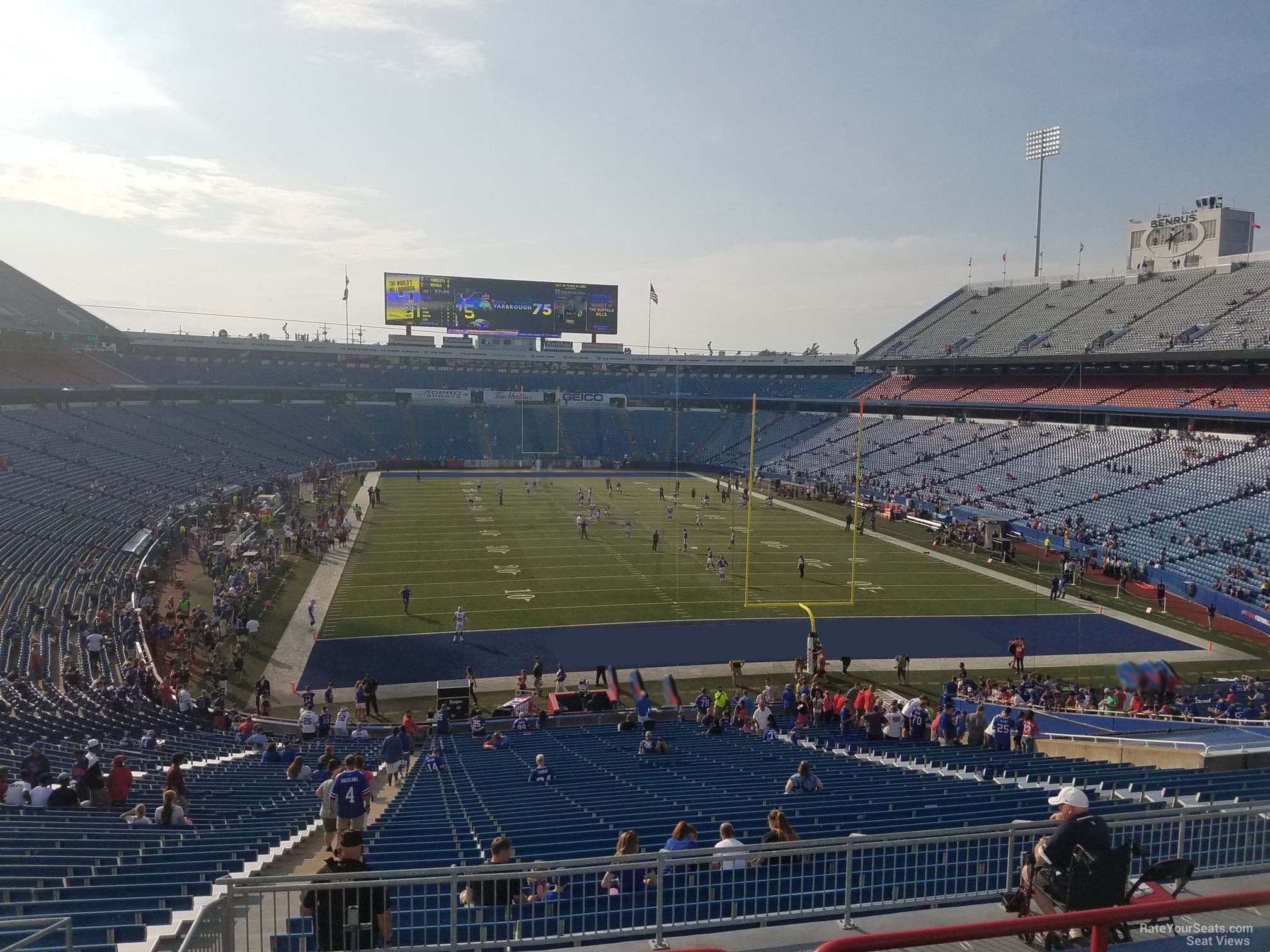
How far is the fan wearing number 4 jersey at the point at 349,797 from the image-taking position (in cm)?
639

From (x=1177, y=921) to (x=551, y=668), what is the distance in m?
17.4

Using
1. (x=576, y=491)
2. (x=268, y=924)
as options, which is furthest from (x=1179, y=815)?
(x=576, y=491)

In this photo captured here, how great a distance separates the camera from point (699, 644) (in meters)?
22.9

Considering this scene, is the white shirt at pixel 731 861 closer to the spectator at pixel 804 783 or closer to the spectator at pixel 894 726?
the spectator at pixel 804 783

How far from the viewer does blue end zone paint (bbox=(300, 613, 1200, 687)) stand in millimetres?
20828

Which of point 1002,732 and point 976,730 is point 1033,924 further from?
point 976,730

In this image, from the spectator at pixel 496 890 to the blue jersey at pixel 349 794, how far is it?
1185 millimetres

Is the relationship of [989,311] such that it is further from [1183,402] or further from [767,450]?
[1183,402]

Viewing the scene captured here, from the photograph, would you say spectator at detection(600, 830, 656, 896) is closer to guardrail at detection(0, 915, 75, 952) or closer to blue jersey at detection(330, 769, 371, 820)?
blue jersey at detection(330, 769, 371, 820)

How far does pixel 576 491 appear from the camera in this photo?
50750mm

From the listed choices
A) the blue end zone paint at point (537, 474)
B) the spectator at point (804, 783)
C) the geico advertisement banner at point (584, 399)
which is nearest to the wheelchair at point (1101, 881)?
the spectator at point (804, 783)

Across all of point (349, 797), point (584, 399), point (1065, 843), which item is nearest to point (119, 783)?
point (349, 797)

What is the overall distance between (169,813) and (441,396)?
6613 cm

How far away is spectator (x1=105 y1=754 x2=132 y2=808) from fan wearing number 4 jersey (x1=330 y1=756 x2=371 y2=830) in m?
4.73
